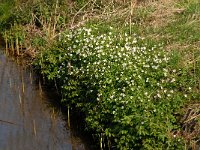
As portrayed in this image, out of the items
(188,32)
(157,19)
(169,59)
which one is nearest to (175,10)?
(157,19)

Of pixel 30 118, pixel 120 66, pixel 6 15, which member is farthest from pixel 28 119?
pixel 6 15

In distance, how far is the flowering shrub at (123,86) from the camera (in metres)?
7.14

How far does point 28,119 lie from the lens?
30.3 ft

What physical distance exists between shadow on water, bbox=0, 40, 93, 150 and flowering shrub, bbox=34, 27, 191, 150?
20.3 inches

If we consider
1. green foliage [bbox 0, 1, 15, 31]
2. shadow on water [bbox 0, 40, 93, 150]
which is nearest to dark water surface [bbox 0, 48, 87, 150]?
shadow on water [bbox 0, 40, 93, 150]

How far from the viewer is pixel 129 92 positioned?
7.61 metres

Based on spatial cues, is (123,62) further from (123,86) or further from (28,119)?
(28,119)

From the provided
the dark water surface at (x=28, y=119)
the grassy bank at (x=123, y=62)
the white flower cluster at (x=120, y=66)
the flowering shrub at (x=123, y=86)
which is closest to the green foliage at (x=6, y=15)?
the grassy bank at (x=123, y=62)

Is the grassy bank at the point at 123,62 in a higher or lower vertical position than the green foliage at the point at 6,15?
lower

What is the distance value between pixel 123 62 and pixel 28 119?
2.31 m

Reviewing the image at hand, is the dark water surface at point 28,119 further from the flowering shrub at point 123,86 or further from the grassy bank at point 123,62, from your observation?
the flowering shrub at point 123,86

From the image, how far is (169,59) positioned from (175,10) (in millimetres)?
2776

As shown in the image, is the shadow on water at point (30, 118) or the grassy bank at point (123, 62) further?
the shadow on water at point (30, 118)

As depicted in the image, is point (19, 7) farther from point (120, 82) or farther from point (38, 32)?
point (120, 82)
